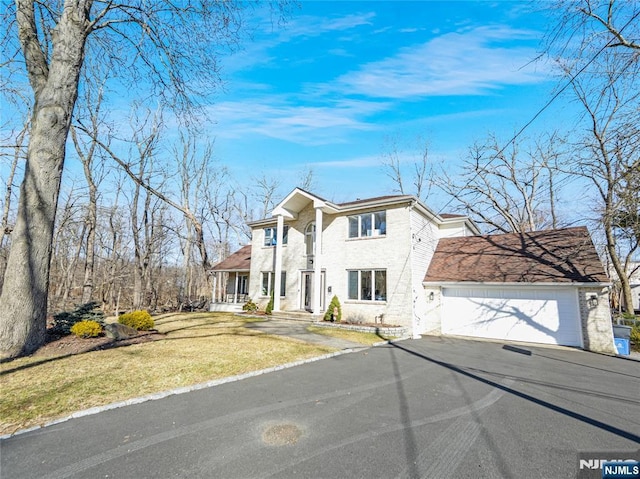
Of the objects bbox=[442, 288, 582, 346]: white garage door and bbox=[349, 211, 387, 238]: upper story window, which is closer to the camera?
bbox=[442, 288, 582, 346]: white garage door

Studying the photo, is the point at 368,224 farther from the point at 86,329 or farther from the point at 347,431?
the point at 347,431

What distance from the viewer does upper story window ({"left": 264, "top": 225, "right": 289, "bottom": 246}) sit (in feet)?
63.8

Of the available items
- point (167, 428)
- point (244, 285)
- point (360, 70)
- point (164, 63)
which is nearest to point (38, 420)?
point (167, 428)

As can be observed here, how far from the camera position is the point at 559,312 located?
12031 millimetres

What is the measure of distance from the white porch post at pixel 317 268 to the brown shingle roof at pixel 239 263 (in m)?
7.79

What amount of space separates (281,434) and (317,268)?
1208 centimetres

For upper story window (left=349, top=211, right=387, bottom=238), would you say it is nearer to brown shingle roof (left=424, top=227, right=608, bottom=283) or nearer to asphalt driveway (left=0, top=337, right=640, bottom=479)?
brown shingle roof (left=424, top=227, right=608, bottom=283)

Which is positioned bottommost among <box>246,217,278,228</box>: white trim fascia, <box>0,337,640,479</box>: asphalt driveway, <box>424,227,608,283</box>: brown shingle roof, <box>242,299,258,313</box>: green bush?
<box>0,337,640,479</box>: asphalt driveway

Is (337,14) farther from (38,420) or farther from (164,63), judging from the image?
(38,420)

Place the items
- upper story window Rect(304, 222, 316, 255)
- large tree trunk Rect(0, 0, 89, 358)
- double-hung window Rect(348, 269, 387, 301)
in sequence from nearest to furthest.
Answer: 1. large tree trunk Rect(0, 0, 89, 358)
2. double-hung window Rect(348, 269, 387, 301)
3. upper story window Rect(304, 222, 316, 255)

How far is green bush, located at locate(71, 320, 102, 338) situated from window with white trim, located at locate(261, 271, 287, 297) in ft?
34.5

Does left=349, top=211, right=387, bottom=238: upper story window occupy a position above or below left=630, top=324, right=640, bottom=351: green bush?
above

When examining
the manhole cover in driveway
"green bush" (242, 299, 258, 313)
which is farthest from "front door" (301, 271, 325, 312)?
the manhole cover in driveway

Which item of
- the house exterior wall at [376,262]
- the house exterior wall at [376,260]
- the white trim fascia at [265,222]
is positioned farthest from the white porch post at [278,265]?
the house exterior wall at [376,262]
